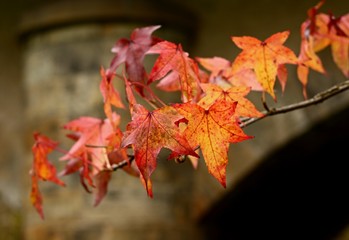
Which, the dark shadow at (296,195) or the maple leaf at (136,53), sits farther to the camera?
the dark shadow at (296,195)

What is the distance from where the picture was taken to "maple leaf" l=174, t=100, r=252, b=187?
0.63m

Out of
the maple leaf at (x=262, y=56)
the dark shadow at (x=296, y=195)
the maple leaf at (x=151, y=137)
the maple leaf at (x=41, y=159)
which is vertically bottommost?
the dark shadow at (x=296, y=195)

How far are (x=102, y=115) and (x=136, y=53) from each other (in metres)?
1.69

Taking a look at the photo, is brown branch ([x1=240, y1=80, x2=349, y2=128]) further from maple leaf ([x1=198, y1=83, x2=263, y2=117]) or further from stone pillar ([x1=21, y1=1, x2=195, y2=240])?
stone pillar ([x1=21, y1=1, x2=195, y2=240])

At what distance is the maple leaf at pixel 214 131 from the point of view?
0.63 meters

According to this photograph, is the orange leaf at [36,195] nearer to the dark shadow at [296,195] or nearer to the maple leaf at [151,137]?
the maple leaf at [151,137]

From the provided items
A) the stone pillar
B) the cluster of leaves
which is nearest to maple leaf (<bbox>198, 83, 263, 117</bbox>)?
the cluster of leaves

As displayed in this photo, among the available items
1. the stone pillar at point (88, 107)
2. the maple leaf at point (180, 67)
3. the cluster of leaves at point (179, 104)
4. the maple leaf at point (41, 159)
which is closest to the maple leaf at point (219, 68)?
the cluster of leaves at point (179, 104)

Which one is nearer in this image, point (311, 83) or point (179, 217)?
point (311, 83)

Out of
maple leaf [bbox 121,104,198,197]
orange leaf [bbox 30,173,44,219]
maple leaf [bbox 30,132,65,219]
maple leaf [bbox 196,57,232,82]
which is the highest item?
maple leaf [bbox 196,57,232,82]

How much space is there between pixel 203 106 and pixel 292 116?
1.75 metres

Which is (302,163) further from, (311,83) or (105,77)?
(105,77)

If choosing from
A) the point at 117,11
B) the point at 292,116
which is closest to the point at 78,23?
the point at 117,11

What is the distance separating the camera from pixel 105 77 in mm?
739
